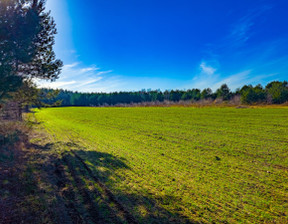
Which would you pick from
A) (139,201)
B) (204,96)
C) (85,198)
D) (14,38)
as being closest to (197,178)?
(139,201)

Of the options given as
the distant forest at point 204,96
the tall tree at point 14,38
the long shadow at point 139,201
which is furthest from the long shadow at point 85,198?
the distant forest at point 204,96

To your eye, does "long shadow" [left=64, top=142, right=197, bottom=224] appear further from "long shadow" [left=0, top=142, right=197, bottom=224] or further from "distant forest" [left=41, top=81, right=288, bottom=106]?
"distant forest" [left=41, top=81, right=288, bottom=106]

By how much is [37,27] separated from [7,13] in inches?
58.6

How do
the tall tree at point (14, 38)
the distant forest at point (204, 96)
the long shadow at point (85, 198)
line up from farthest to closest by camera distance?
the distant forest at point (204, 96), the tall tree at point (14, 38), the long shadow at point (85, 198)

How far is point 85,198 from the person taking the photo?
16.5 ft

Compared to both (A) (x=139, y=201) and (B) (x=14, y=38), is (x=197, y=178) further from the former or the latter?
(B) (x=14, y=38)

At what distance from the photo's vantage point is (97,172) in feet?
23.3

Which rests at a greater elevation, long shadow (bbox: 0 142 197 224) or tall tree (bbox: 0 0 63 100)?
tall tree (bbox: 0 0 63 100)

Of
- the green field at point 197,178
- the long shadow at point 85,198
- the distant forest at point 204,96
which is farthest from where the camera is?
the distant forest at point 204,96

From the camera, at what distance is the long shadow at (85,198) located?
419cm

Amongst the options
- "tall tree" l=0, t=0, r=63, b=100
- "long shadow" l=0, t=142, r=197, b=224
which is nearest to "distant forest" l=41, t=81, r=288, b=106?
"tall tree" l=0, t=0, r=63, b=100

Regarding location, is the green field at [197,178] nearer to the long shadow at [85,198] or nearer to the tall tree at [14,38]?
the long shadow at [85,198]

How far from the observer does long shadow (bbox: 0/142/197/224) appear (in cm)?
419

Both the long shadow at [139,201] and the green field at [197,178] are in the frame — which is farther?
the green field at [197,178]
